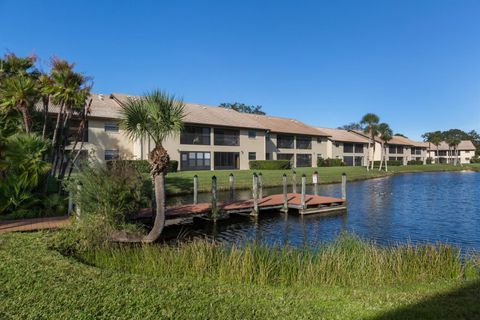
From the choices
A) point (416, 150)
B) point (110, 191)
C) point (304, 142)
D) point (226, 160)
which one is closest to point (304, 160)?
point (304, 142)

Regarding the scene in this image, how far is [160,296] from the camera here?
5918 mm

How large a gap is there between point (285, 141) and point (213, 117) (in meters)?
14.1

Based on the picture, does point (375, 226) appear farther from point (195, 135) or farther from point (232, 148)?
point (232, 148)

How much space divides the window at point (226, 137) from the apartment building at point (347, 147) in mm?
21274

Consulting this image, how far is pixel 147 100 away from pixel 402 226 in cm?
1191

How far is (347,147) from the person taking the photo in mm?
67938

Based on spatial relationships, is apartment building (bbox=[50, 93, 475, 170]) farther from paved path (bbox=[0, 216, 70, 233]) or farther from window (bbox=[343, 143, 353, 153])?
paved path (bbox=[0, 216, 70, 233])

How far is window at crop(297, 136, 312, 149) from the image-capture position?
56125 mm

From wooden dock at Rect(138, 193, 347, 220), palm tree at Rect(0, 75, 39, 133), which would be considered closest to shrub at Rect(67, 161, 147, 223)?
wooden dock at Rect(138, 193, 347, 220)

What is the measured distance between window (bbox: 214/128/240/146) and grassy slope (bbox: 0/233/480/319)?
36463 mm

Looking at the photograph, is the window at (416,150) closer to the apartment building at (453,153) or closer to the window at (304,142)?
the apartment building at (453,153)

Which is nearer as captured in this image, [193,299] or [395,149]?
[193,299]

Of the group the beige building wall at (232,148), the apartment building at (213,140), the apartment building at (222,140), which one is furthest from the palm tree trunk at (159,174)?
the beige building wall at (232,148)

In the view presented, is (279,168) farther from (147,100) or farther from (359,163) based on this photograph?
(147,100)
